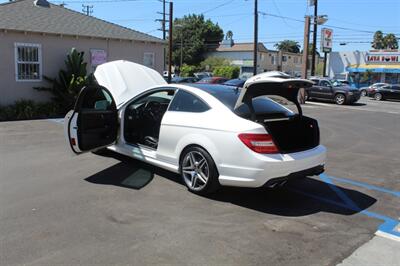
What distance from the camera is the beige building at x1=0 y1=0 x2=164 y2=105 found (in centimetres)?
1452

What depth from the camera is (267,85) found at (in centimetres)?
541

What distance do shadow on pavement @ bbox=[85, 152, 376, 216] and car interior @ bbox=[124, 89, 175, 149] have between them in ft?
1.72

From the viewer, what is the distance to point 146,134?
7.11 m

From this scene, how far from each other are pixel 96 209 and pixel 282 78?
2.87m

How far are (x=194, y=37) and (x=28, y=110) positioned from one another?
226ft

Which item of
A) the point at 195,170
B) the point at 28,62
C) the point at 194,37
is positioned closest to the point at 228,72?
the point at 194,37

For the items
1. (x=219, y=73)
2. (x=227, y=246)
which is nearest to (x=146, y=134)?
(x=227, y=246)

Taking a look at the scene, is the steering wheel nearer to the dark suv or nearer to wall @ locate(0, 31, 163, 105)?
wall @ locate(0, 31, 163, 105)

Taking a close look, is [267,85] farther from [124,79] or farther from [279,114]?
[124,79]

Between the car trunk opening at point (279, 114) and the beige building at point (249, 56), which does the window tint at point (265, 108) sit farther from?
the beige building at point (249, 56)

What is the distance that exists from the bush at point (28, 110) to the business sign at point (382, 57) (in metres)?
43.2

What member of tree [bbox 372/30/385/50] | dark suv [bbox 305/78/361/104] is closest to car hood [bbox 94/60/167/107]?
dark suv [bbox 305/78/361/104]

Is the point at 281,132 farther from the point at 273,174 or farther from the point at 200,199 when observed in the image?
the point at 200,199

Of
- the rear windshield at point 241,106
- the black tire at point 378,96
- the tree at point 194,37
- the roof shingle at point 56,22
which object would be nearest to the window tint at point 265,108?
A: the rear windshield at point 241,106
